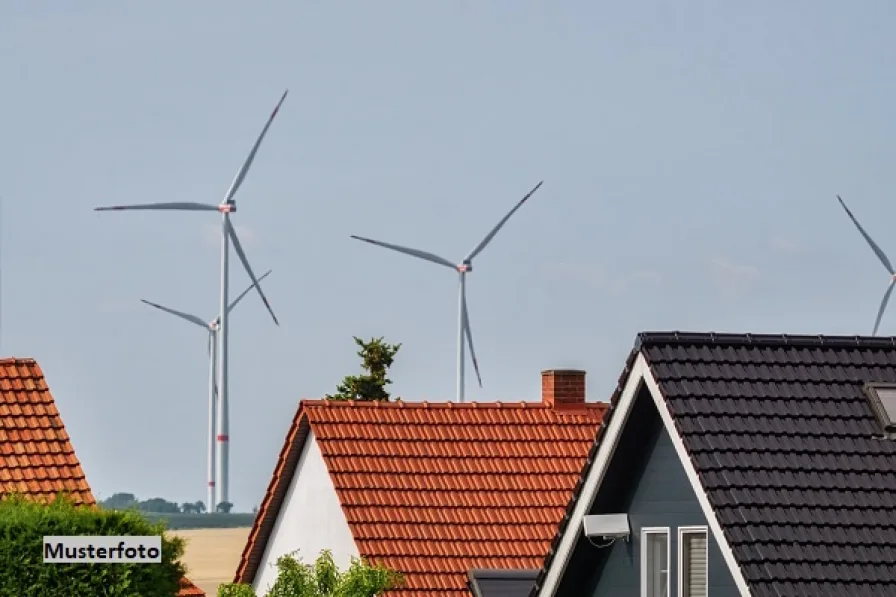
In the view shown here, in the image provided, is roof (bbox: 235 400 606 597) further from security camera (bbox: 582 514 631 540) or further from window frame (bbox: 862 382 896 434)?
window frame (bbox: 862 382 896 434)

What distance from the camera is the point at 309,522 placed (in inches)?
1826

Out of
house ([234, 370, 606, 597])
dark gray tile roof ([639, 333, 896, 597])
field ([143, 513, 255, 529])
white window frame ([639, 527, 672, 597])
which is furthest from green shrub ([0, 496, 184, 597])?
field ([143, 513, 255, 529])

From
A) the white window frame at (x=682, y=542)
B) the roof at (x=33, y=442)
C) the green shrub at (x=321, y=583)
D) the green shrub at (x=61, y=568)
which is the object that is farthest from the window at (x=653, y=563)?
the roof at (x=33, y=442)

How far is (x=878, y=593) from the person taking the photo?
86.8ft

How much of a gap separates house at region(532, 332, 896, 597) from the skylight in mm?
22

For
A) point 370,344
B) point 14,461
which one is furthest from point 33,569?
point 370,344

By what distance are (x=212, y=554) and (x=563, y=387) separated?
95.5 m

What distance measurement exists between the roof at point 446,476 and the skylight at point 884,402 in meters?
14.5

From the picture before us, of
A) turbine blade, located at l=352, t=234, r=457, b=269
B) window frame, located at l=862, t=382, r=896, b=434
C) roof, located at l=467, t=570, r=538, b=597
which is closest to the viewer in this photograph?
window frame, located at l=862, t=382, r=896, b=434

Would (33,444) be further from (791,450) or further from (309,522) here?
(791,450)

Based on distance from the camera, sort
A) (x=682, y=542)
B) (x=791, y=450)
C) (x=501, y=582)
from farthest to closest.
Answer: (x=501, y=582) < (x=682, y=542) < (x=791, y=450)

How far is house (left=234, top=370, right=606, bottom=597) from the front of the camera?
4303 cm

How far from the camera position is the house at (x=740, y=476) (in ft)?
88.1

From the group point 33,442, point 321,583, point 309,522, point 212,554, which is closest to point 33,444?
point 33,442
